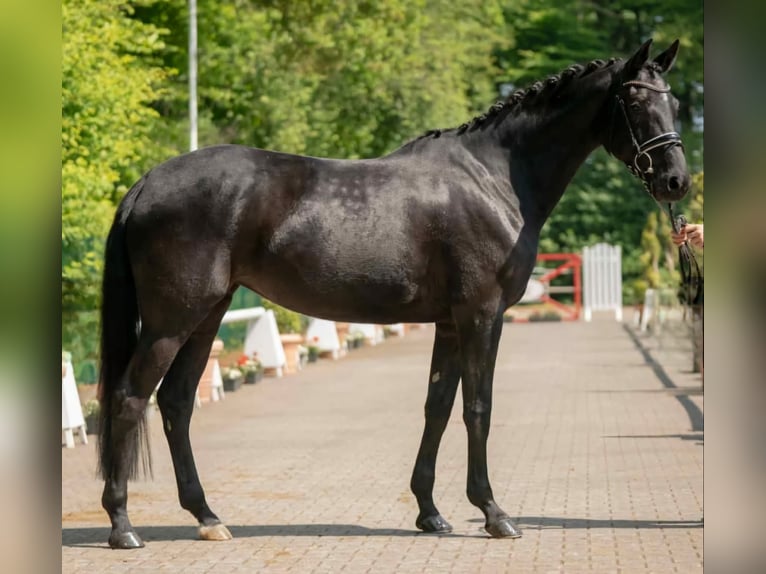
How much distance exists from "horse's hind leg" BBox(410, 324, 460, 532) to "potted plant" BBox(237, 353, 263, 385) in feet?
37.0

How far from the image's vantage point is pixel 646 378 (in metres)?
19.8

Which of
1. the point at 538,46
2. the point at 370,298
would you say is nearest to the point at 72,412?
the point at 370,298

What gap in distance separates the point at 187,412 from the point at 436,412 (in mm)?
1393

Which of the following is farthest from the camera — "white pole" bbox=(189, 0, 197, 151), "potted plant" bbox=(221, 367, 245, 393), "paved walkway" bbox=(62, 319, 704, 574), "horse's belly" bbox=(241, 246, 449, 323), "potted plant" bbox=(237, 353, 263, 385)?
"white pole" bbox=(189, 0, 197, 151)

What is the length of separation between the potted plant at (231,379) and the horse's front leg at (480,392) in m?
10.8

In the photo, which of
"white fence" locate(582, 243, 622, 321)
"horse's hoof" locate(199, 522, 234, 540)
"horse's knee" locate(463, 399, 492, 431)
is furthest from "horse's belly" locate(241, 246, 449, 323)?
"white fence" locate(582, 243, 622, 321)

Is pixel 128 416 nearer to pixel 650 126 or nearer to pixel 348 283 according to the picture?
pixel 348 283

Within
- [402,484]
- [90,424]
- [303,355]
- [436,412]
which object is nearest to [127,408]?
[436,412]

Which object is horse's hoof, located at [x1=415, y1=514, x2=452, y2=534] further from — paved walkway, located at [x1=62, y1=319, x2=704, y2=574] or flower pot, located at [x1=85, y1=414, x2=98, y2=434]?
flower pot, located at [x1=85, y1=414, x2=98, y2=434]

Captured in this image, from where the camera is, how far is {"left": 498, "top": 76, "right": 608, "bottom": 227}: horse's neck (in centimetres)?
→ 788

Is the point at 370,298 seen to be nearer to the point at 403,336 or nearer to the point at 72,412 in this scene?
the point at 72,412

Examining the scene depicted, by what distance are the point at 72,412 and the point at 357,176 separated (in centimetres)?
606

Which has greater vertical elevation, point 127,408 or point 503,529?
point 127,408

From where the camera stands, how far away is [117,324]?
25.3 feet
